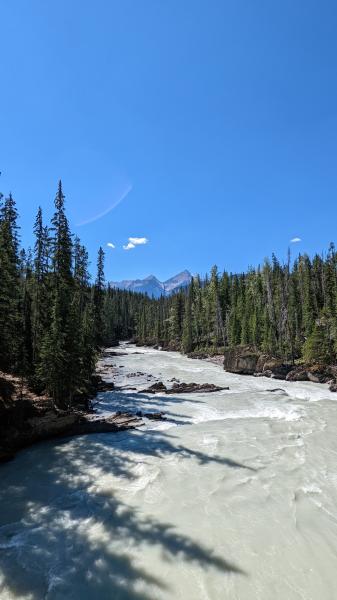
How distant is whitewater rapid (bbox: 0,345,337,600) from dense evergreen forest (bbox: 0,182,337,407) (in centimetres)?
670

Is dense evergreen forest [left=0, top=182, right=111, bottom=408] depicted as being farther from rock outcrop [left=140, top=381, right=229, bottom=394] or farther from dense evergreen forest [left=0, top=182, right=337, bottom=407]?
rock outcrop [left=140, top=381, right=229, bottom=394]

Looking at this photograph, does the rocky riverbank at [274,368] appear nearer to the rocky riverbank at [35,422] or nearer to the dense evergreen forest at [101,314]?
the dense evergreen forest at [101,314]

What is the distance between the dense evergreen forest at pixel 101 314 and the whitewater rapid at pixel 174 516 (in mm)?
6701

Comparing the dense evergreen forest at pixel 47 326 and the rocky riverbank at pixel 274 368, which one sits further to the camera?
the rocky riverbank at pixel 274 368

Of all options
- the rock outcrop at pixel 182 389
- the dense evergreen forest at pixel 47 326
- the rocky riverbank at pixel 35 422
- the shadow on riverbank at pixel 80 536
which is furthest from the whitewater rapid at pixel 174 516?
the rock outcrop at pixel 182 389

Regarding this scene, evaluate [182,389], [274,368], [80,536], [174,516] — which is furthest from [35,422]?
[274,368]

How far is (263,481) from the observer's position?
41.1ft

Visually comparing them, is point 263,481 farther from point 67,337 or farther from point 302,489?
point 67,337

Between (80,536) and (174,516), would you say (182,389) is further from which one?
(80,536)

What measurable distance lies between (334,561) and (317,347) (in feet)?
135

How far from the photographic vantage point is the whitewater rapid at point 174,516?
7.61m

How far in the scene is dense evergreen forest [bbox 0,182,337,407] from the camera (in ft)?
71.8

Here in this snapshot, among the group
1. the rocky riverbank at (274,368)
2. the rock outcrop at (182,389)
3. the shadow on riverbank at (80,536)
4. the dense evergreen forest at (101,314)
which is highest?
the dense evergreen forest at (101,314)

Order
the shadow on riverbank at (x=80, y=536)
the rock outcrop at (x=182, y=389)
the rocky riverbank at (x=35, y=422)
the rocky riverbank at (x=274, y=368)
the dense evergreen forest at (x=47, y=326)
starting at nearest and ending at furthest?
the shadow on riverbank at (x=80, y=536) → the rocky riverbank at (x=35, y=422) → the dense evergreen forest at (x=47, y=326) → the rock outcrop at (x=182, y=389) → the rocky riverbank at (x=274, y=368)
